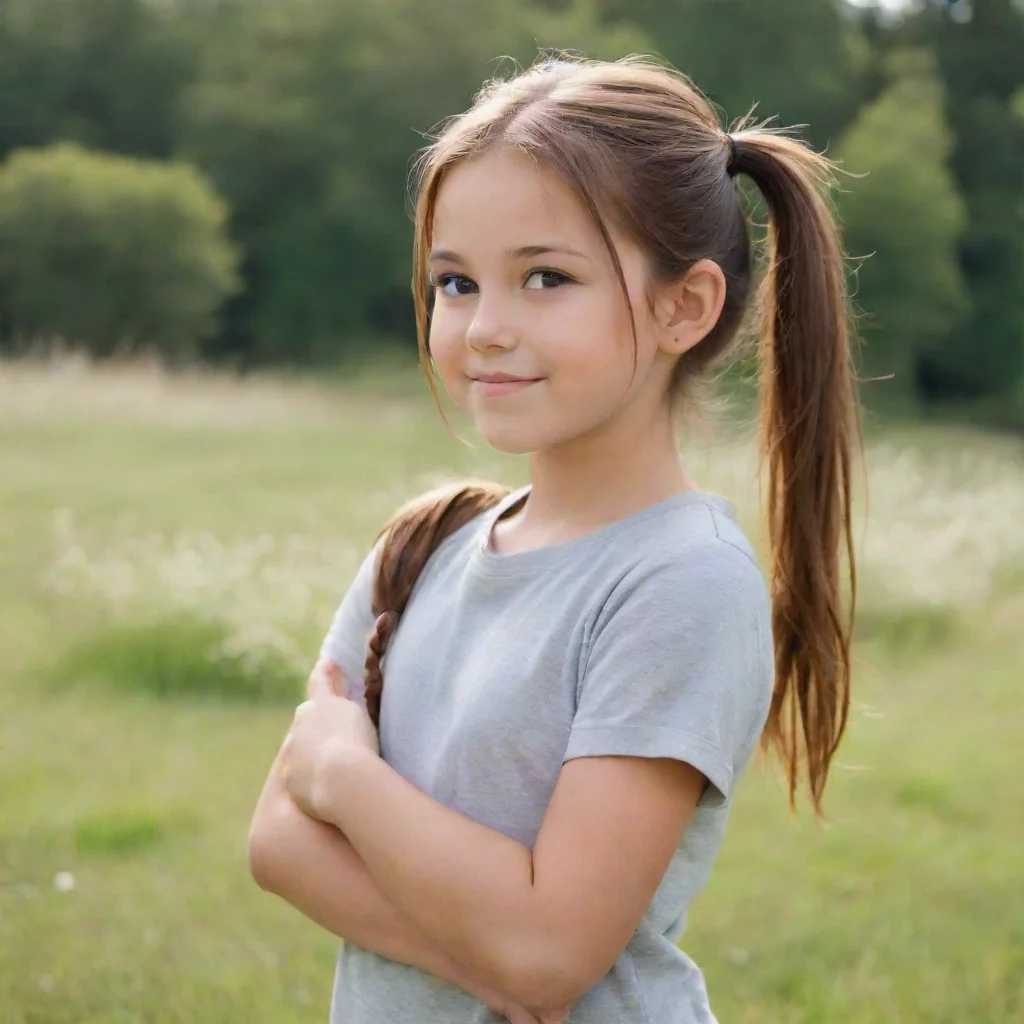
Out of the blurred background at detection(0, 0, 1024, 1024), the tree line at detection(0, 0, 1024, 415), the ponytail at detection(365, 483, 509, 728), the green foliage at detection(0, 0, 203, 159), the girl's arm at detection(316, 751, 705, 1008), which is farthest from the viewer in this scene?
the green foliage at detection(0, 0, 203, 159)

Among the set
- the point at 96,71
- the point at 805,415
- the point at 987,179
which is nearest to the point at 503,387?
the point at 805,415

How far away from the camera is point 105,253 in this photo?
73.2 feet

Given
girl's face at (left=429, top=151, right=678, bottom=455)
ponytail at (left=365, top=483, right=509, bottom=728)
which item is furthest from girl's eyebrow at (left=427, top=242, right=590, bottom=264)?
ponytail at (left=365, top=483, right=509, bottom=728)

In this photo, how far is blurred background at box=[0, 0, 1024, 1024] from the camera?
310 cm

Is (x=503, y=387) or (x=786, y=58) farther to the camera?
(x=786, y=58)

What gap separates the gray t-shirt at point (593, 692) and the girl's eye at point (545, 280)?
0.27 m

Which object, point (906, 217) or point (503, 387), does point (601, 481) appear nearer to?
point (503, 387)

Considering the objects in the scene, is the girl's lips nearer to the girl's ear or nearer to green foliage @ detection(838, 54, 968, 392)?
the girl's ear

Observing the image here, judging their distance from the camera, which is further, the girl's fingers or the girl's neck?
the girl's fingers

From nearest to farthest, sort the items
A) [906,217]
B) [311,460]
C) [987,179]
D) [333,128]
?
1. [311,460]
2. [906,217]
3. [987,179]
4. [333,128]

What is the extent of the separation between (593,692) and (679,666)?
3.5 inches

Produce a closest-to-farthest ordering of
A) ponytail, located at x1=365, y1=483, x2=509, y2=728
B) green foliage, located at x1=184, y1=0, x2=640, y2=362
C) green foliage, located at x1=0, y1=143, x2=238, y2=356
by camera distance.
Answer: ponytail, located at x1=365, y1=483, x2=509, y2=728 < green foliage, located at x1=0, y1=143, x2=238, y2=356 < green foliage, located at x1=184, y1=0, x2=640, y2=362

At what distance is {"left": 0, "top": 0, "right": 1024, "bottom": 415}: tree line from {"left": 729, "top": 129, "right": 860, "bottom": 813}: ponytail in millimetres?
17215

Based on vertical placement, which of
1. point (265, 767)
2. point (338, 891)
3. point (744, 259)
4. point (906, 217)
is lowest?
point (265, 767)
